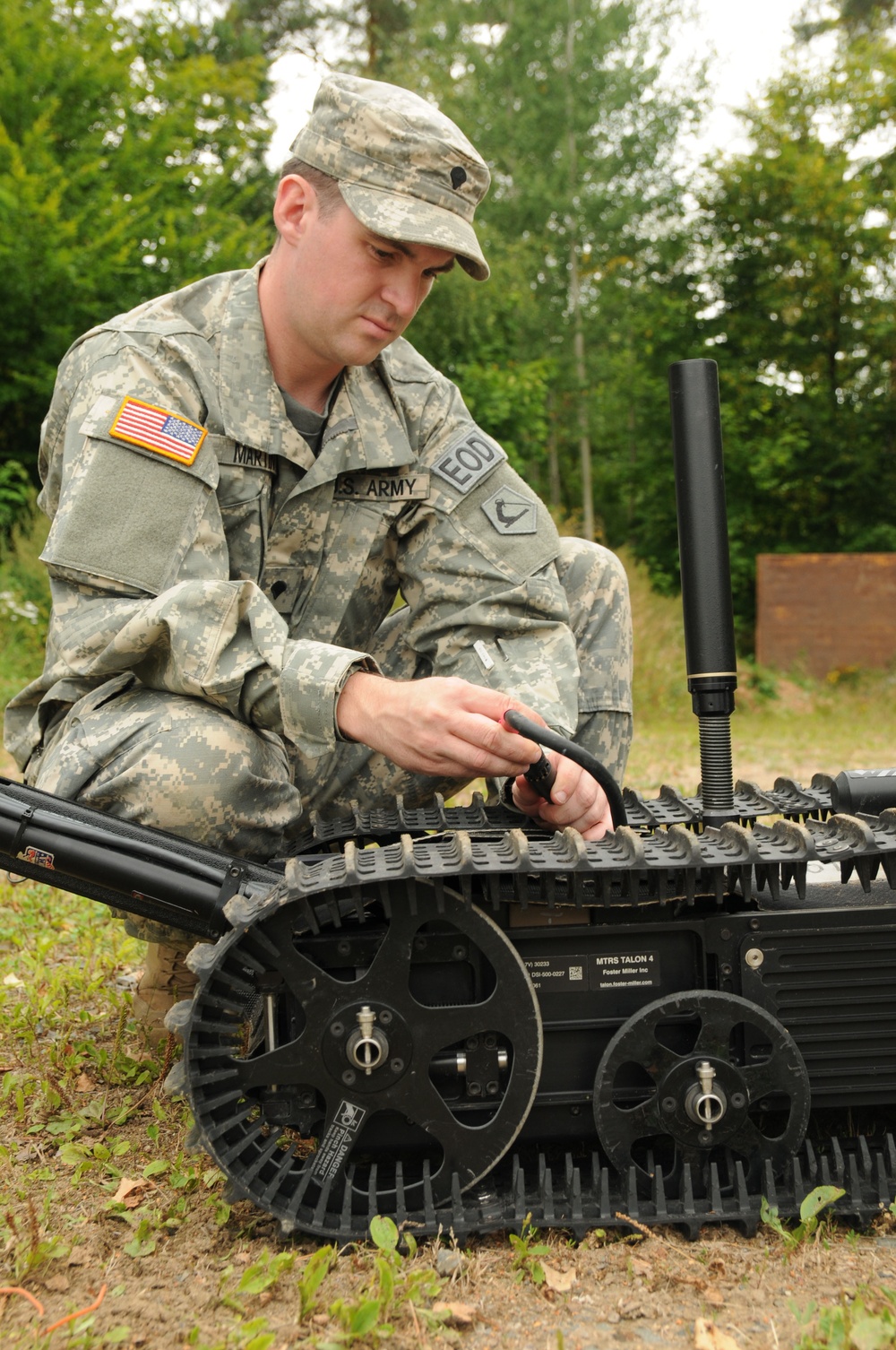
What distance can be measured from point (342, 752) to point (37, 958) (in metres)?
1.18

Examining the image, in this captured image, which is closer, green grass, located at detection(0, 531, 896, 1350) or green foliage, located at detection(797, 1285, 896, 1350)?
green foliage, located at detection(797, 1285, 896, 1350)

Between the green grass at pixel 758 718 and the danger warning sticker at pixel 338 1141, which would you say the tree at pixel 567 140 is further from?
the danger warning sticker at pixel 338 1141

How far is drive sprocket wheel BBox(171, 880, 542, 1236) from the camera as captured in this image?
1893 millimetres

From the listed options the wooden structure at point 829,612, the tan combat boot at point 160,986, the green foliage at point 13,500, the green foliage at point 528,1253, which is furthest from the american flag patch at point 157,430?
the wooden structure at point 829,612

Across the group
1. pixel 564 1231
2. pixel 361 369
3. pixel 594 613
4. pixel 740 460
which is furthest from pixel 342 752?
pixel 740 460

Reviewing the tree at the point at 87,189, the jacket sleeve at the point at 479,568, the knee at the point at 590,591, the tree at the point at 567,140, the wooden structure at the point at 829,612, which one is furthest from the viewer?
the tree at the point at 567,140

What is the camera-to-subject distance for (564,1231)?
1989 millimetres

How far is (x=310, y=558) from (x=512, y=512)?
0.54m

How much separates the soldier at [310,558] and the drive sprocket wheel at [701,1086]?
41cm

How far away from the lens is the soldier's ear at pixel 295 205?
8.87ft

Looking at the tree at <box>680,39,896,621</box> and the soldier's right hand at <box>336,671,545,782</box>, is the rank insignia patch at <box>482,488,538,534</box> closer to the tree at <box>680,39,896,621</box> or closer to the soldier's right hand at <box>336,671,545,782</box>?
the soldier's right hand at <box>336,671,545,782</box>

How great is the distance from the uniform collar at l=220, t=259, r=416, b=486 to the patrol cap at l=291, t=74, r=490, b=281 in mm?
421

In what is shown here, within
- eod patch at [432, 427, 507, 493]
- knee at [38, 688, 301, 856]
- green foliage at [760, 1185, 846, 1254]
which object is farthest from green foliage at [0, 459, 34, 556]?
green foliage at [760, 1185, 846, 1254]

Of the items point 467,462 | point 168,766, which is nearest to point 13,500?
point 467,462
